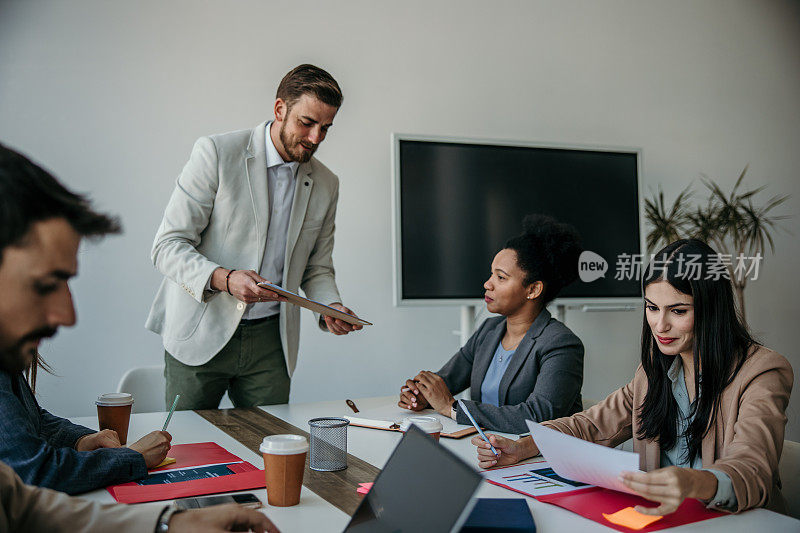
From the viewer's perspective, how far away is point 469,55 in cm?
403

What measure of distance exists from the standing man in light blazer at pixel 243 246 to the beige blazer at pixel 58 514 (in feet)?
3.87

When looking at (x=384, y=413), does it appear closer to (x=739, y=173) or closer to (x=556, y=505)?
(x=556, y=505)

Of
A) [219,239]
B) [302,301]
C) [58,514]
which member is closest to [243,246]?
[219,239]

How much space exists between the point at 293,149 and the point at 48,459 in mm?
1359

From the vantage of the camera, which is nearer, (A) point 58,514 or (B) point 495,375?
(A) point 58,514

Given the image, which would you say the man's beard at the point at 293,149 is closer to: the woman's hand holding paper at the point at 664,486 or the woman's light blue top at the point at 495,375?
the woman's light blue top at the point at 495,375

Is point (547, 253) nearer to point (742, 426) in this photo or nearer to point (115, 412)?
point (742, 426)

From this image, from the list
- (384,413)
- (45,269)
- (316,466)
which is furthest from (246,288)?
(45,269)

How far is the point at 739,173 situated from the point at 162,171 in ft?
12.6

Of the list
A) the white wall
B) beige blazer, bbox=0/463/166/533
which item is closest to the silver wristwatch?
beige blazer, bbox=0/463/166/533

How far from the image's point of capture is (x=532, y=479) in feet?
4.50

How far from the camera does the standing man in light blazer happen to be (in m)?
2.21

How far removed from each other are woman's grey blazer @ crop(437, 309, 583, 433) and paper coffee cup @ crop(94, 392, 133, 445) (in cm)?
88

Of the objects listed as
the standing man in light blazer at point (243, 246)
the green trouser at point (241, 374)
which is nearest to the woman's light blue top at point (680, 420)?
the standing man in light blazer at point (243, 246)
